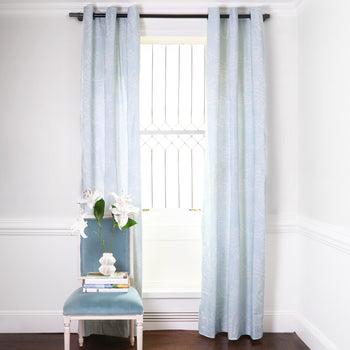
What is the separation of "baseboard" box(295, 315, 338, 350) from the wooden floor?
5cm

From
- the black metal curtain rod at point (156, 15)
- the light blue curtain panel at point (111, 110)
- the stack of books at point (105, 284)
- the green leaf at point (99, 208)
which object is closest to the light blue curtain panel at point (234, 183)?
the black metal curtain rod at point (156, 15)

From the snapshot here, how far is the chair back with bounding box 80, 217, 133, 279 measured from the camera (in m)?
2.75

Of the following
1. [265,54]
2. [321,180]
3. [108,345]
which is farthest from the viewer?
[265,54]

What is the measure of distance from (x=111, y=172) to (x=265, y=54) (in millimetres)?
1478

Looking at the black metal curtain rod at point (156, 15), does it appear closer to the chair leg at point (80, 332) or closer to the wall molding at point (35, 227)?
the wall molding at point (35, 227)

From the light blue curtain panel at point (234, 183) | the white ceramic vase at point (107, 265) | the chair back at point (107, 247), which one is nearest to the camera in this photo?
the white ceramic vase at point (107, 265)

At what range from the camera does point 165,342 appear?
2846 millimetres

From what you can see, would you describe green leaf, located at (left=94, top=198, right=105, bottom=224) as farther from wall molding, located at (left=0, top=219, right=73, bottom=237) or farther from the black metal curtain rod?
the black metal curtain rod

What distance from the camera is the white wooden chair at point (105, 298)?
2383 mm

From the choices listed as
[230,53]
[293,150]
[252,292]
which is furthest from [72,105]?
[252,292]

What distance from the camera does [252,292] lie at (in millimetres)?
2881

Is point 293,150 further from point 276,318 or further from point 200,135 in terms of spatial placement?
point 276,318

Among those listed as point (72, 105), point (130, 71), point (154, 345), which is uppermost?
point (130, 71)

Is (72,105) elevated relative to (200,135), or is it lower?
elevated
